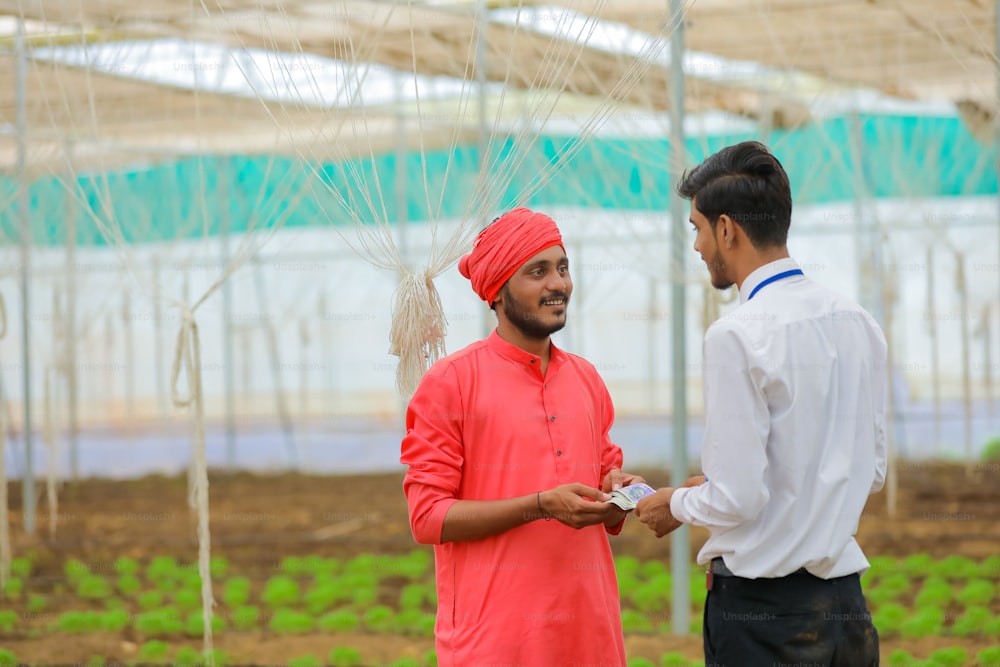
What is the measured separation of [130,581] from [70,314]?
2.46 metres

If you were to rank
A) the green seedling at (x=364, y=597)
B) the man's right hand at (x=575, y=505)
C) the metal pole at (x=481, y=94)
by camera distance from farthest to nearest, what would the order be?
the green seedling at (x=364, y=597)
the metal pole at (x=481, y=94)
the man's right hand at (x=575, y=505)

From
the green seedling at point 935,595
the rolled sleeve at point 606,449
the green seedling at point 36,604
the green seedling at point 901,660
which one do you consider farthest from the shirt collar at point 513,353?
the green seedling at point 36,604

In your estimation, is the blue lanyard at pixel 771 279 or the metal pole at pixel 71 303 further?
the metal pole at pixel 71 303

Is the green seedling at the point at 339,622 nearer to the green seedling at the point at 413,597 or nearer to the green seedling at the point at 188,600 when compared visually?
the green seedling at the point at 413,597

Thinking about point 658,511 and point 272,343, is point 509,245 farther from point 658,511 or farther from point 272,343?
point 272,343

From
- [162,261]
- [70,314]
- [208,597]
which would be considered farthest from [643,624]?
[162,261]

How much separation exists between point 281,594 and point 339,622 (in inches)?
32.1

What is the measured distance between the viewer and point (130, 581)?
6.95 metres

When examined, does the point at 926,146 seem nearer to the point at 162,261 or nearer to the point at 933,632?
the point at 933,632

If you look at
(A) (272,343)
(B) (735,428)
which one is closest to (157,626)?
(B) (735,428)

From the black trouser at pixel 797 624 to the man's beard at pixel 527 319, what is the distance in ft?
2.38

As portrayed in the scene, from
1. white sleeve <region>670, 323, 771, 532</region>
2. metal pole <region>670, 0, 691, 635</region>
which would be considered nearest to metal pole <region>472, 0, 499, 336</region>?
metal pole <region>670, 0, 691, 635</region>

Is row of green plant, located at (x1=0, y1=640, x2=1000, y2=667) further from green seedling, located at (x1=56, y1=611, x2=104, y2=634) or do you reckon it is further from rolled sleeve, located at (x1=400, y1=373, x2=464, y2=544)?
rolled sleeve, located at (x1=400, y1=373, x2=464, y2=544)

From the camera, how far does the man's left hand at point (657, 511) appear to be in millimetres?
2396
